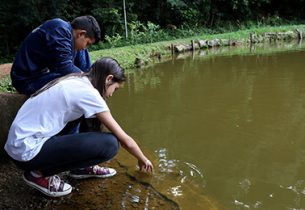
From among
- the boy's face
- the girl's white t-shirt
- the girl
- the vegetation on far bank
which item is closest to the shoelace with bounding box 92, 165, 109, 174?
the girl

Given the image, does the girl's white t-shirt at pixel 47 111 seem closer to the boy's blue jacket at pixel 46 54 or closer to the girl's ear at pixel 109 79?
the girl's ear at pixel 109 79

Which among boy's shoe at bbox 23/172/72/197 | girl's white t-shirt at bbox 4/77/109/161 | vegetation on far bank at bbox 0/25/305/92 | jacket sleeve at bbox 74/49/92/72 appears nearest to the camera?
girl's white t-shirt at bbox 4/77/109/161

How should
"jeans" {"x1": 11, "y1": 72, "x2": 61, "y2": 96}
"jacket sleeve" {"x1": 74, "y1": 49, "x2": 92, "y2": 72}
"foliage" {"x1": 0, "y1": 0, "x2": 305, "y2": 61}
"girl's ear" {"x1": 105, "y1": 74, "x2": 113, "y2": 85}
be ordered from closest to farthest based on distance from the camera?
"girl's ear" {"x1": 105, "y1": 74, "x2": 113, "y2": 85} < "jeans" {"x1": 11, "y1": 72, "x2": 61, "y2": 96} < "jacket sleeve" {"x1": 74, "y1": 49, "x2": 92, "y2": 72} < "foliage" {"x1": 0, "y1": 0, "x2": 305, "y2": 61}

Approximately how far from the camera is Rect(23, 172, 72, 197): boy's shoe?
2266 millimetres

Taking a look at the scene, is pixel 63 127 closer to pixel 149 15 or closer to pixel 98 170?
pixel 98 170

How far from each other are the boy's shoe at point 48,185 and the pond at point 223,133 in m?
0.59

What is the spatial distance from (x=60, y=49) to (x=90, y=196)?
960 millimetres

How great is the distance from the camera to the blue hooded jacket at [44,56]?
2.59 meters

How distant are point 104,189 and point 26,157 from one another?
60 centimetres

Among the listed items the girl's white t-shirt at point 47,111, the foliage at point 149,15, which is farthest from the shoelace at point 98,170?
the foliage at point 149,15

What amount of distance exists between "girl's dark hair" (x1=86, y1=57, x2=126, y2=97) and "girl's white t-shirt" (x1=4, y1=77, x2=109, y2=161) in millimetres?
68

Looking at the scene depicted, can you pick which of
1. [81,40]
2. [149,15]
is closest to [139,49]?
[149,15]

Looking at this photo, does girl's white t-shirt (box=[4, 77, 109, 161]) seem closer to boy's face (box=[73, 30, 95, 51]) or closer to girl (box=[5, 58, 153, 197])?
girl (box=[5, 58, 153, 197])

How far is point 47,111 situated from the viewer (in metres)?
2.06
